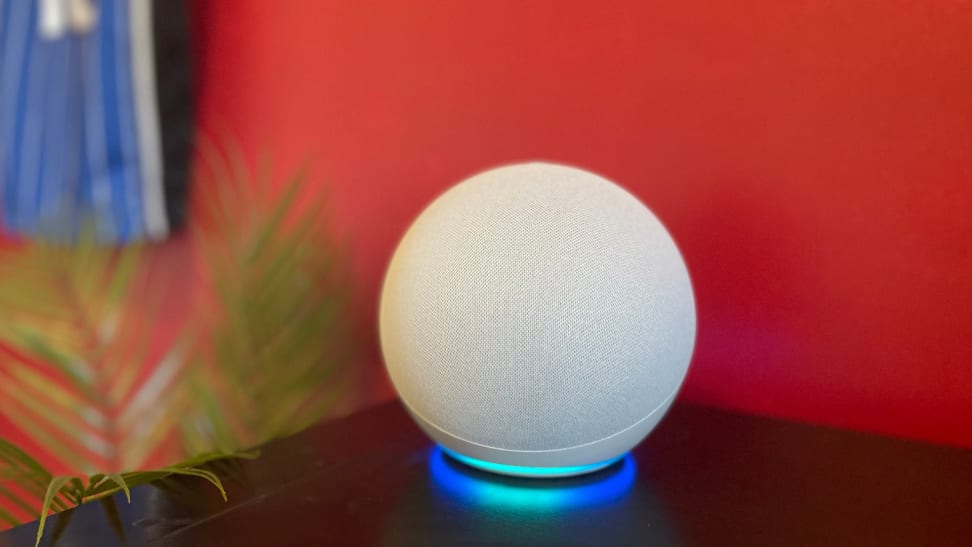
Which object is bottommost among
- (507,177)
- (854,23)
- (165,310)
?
(165,310)

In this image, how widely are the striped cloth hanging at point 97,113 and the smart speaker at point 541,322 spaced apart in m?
0.68

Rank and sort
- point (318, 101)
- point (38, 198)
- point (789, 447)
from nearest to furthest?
1. point (789, 447)
2. point (318, 101)
3. point (38, 198)

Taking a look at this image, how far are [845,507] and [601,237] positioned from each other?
273mm

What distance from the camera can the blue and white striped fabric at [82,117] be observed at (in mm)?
1127

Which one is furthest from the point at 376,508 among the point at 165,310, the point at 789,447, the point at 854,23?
the point at 165,310

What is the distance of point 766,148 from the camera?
77 centimetres

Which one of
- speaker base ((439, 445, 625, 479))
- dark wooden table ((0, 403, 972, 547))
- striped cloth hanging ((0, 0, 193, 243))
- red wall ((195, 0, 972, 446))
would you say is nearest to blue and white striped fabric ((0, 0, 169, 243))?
striped cloth hanging ((0, 0, 193, 243))

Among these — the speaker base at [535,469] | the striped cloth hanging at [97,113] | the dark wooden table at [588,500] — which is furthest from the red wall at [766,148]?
the striped cloth hanging at [97,113]

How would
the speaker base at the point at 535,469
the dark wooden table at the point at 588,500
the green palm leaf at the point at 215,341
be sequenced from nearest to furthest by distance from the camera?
the dark wooden table at the point at 588,500 → the speaker base at the point at 535,469 → the green palm leaf at the point at 215,341

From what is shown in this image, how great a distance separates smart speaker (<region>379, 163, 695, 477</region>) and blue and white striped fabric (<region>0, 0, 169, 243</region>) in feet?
2.25

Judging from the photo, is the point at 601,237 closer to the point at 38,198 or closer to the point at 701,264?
the point at 701,264

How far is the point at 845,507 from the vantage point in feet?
1.94

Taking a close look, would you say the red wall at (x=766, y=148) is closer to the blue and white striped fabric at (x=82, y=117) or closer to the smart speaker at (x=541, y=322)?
the smart speaker at (x=541, y=322)

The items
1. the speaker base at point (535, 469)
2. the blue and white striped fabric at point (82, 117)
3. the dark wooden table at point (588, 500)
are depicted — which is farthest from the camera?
the blue and white striped fabric at point (82, 117)
